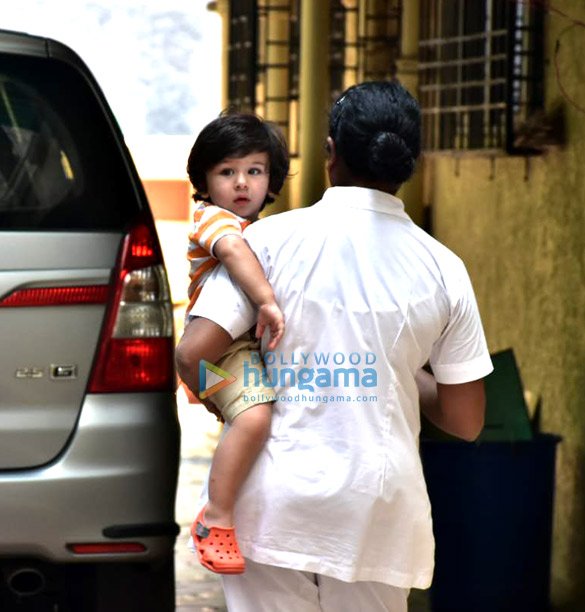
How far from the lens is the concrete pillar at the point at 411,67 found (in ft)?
26.0

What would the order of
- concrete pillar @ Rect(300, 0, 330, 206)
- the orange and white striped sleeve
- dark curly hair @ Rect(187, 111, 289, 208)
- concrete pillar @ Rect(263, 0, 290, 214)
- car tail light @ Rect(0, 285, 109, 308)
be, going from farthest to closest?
concrete pillar @ Rect(263, 0, 290, 214) < concrete pillar @ Rect(300, 0, 330, 206) < car tail light @ Rect(0, 285, 109, 308) < dark curly hair @ Rect(187, 111, 289, 208) < the orange and white striped sleeve

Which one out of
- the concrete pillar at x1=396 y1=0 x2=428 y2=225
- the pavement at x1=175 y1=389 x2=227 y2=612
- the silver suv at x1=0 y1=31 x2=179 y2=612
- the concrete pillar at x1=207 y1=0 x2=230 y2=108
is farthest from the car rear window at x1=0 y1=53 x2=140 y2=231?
the concrete pillar at x1=207 y1=0 x2=230 y2=108

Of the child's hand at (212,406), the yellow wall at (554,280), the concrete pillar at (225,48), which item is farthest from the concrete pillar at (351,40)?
the child's hand at (212,406)

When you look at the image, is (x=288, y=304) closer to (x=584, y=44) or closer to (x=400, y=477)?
(x=400, y=477)

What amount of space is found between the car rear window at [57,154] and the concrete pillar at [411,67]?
4.06 metres

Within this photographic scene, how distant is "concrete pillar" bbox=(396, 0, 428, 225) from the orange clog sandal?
522 centimetres

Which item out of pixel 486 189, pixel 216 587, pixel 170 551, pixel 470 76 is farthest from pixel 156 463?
pixel 470 76

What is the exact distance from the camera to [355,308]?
2.73 metres

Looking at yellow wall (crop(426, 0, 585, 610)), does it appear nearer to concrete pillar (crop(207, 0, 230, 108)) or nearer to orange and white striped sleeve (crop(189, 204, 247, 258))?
orange and white striped sleeve (crop(189, 204, 247, 258))

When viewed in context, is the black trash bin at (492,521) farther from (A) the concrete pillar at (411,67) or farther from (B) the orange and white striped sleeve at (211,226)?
(A) the concrete pillar at (411,67)

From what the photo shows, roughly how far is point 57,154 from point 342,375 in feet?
4.99

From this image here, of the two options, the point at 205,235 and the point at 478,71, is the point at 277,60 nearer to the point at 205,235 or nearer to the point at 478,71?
the point at 478,71

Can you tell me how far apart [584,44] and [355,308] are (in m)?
2.67

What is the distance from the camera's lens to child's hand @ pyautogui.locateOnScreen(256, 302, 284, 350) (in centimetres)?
271
